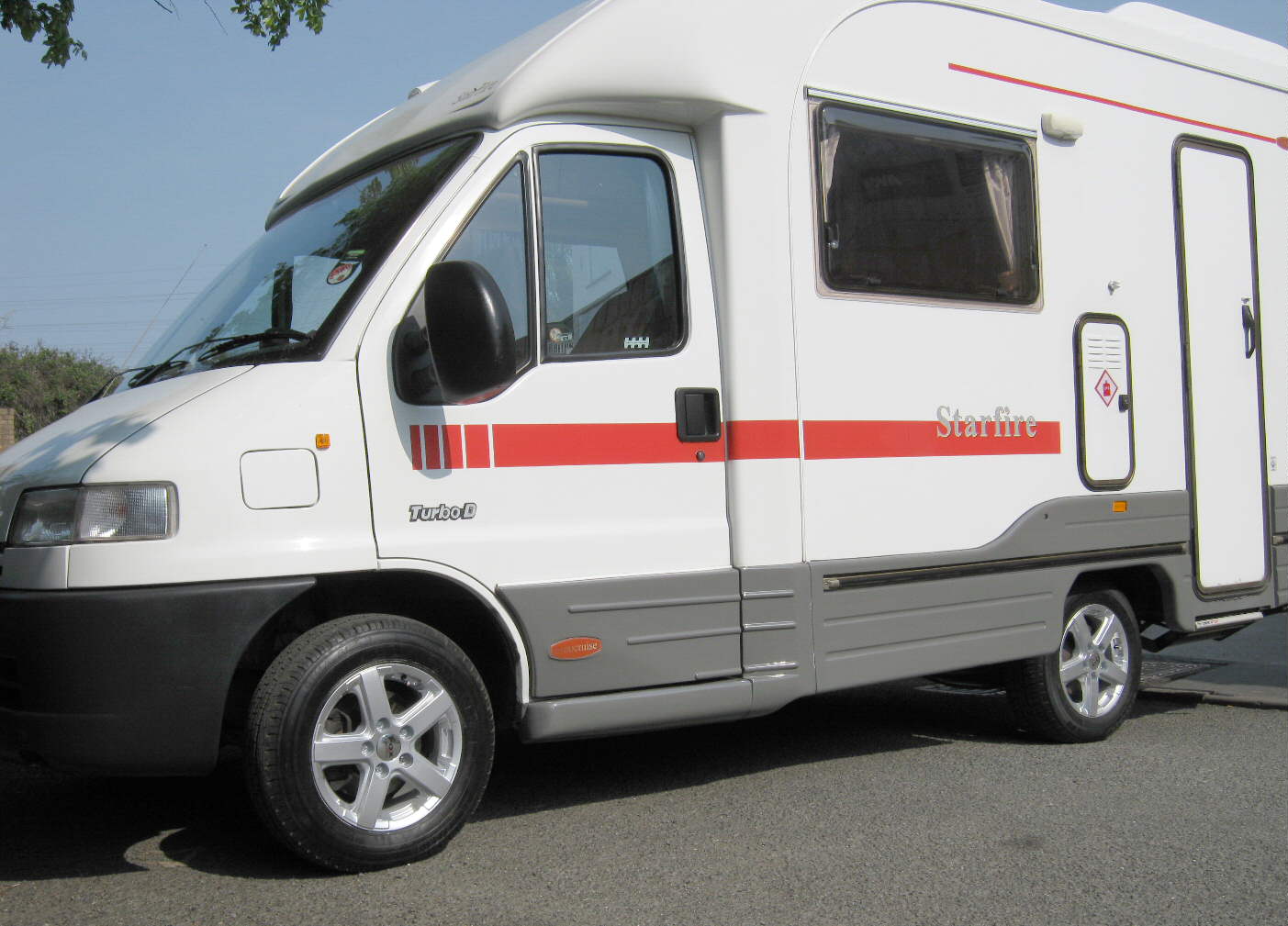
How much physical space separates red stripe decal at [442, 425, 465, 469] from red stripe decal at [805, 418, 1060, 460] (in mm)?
1391

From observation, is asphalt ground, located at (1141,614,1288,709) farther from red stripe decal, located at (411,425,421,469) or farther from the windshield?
the windshield

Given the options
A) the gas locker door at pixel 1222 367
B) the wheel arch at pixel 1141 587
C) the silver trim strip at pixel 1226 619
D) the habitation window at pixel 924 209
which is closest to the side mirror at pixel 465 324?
the habitation window at pixel 924 209

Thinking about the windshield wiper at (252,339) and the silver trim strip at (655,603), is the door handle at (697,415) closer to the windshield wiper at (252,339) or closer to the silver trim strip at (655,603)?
the silver trim strip at (655,603)

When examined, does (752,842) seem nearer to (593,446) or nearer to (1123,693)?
(593,446)

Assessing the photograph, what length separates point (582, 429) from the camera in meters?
4.41

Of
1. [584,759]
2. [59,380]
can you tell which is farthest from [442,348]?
[59,380]

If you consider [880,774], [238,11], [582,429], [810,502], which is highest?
[238,11]

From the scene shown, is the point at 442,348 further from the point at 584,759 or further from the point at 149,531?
the point at 584,759

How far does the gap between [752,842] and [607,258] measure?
6.85 feet

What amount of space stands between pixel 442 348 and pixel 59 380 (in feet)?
91.6

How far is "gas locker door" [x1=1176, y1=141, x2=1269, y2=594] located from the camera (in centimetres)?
623

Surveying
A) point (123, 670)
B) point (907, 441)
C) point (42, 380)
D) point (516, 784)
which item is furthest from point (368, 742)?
point (42, 380)

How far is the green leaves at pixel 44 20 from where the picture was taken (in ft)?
18.6

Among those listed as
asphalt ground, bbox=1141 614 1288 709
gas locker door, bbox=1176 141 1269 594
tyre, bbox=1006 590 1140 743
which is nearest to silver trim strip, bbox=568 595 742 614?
tyre, bbox=1006 590 1140 743
